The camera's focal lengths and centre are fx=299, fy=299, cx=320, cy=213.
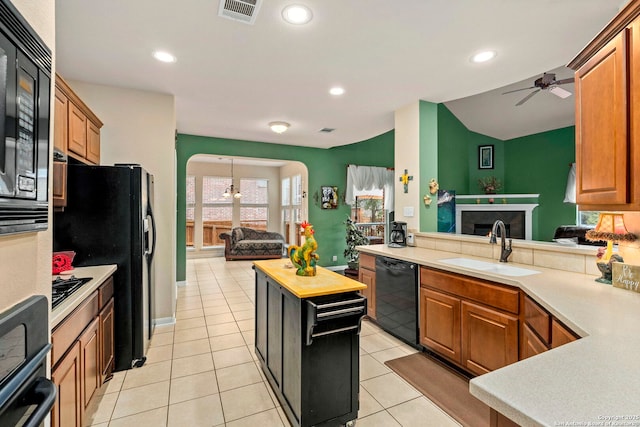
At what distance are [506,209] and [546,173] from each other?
4.28 ft

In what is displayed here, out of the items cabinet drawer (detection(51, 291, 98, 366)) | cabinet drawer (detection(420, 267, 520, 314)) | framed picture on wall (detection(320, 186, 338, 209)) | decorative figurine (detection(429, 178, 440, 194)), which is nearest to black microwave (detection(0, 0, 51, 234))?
cabinet drawer (detection(51, 291, 98, 366))

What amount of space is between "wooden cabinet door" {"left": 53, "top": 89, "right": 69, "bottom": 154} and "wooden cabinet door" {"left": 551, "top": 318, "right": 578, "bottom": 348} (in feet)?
10.7

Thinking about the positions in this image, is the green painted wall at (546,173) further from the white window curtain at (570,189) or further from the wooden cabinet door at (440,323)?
the wooden cabinet door at (440,323)

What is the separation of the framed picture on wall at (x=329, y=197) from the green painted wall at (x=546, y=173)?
4.56 m

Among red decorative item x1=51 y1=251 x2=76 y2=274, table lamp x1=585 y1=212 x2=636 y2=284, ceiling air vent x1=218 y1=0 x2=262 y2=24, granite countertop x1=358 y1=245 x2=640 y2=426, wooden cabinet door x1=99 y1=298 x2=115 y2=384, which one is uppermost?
ceiling air vent x1=218 y1=0 x2=262 y2=24

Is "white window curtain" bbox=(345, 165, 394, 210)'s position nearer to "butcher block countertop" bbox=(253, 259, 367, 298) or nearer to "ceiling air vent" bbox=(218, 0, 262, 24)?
"butcher block countertop" bbox=(253, 259, 367, 298)

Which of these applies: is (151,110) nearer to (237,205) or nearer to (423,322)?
(423,322)

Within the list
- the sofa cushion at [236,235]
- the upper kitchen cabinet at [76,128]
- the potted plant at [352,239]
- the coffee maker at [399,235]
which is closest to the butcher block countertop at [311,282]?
the coffee maker at [399,235]

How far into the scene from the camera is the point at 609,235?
1870mm

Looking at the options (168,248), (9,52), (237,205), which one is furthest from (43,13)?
(237,205)

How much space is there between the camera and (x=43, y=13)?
0.95 meters

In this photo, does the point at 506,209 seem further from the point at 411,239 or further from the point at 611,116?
the point at 611,116

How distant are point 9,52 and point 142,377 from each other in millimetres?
2505

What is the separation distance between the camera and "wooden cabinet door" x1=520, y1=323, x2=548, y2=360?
1.61 meters
